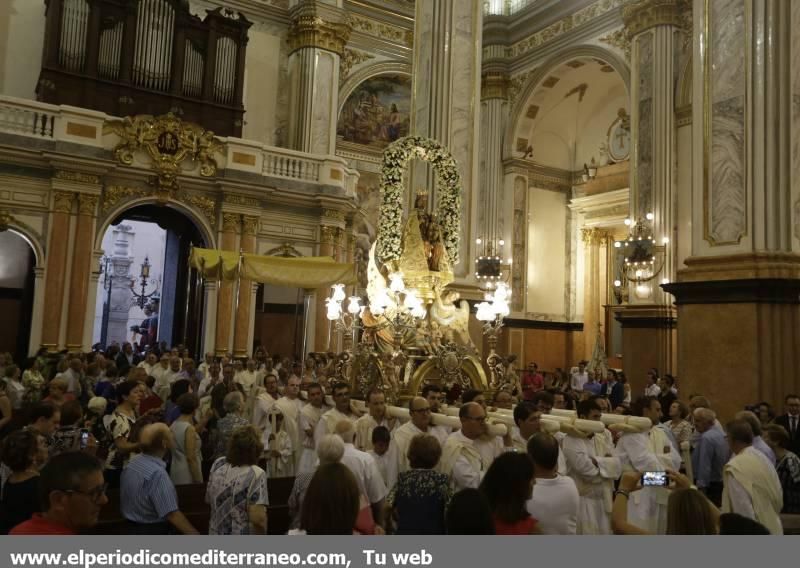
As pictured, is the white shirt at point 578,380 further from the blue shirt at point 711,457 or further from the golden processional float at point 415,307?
the blue shirt at point 711,457

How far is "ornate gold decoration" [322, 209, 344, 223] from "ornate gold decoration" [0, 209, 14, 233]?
278 inches

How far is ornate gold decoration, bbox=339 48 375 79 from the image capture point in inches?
887

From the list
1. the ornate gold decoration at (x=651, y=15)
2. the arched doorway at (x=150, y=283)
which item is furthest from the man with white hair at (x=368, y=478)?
the ornate gold decoration at (x=651, y=15)

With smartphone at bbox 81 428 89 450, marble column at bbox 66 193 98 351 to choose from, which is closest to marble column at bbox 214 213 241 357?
marble column at bbox 66 193 98 351

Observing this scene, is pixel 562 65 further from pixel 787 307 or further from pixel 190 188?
pixel 787 307

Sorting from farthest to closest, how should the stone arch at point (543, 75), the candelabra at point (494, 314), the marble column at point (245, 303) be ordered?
the stone arch at point (543, 75) < the marble column at point (245, 303) < the candelabra at point (494, 314)

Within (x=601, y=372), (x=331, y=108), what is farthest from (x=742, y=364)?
(x=331, y=108)

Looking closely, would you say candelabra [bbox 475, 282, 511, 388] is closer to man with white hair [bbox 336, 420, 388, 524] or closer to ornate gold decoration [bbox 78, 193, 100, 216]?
man with white hair [bbox 336, 420, 388, 524]

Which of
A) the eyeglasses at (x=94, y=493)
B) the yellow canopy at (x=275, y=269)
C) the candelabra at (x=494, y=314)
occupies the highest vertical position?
the yellow canopy at (x=275, y=269)

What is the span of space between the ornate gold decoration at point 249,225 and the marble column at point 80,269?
3358 millimetres

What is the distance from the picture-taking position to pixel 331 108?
20.7m

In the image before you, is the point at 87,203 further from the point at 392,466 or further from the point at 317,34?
the point at 392,466

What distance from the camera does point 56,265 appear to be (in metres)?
15.0

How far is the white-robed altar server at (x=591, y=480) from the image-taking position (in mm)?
5199
